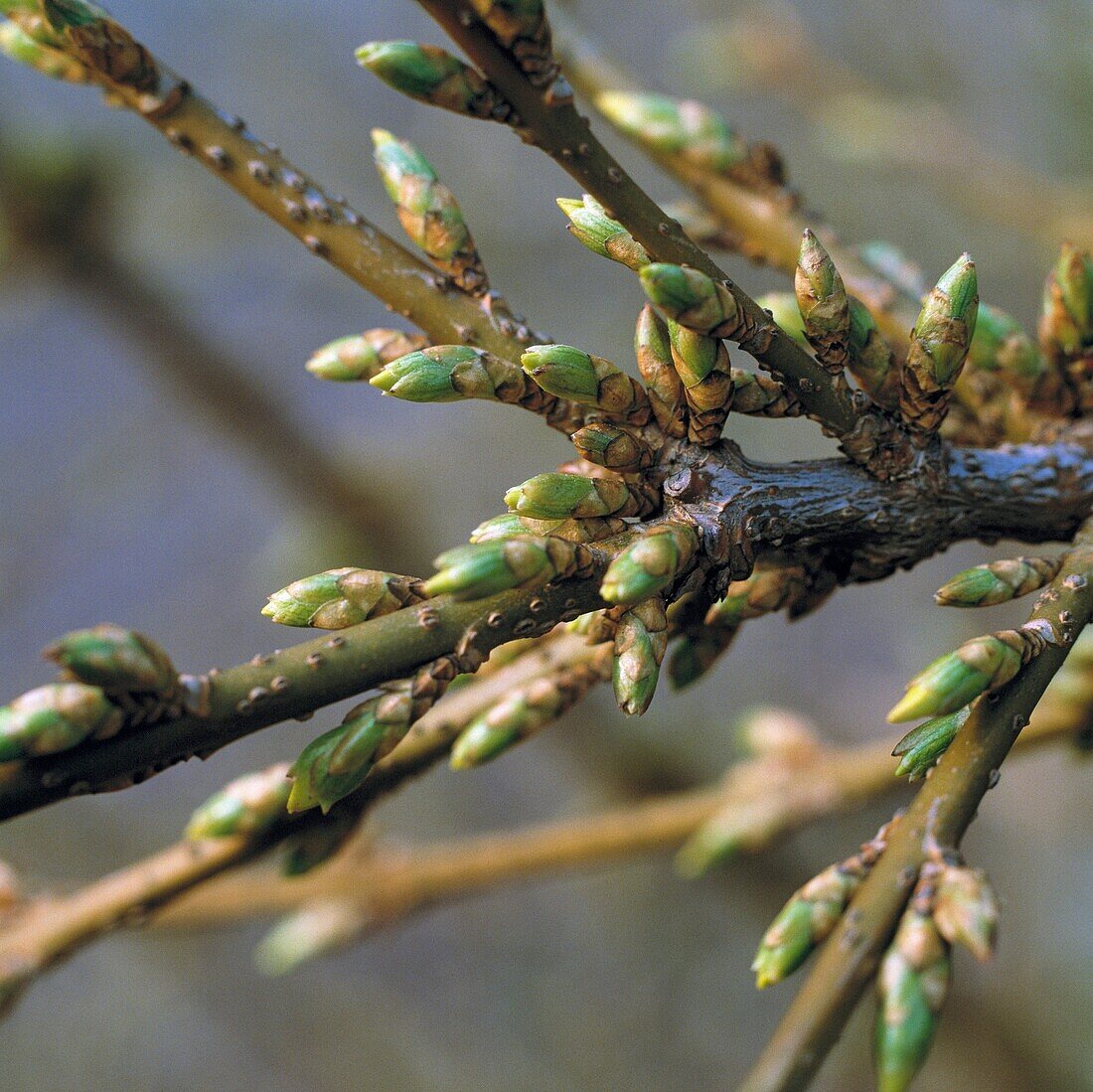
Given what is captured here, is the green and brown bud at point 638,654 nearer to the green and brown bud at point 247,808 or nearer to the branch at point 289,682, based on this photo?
the branch at point 289,682

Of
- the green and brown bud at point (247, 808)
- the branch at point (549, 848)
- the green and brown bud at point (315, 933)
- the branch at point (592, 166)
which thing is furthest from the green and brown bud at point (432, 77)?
the green and brown bud at point (315, 933)

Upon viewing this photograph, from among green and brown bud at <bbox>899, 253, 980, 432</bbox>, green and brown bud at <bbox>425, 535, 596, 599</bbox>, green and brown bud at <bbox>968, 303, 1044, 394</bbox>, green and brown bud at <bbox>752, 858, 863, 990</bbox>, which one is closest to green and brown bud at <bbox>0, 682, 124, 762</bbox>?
green and brown bud at <bbox>425, 535, 596, 599</bbox>

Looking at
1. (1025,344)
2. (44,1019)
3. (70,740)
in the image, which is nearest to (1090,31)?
(1025,344)

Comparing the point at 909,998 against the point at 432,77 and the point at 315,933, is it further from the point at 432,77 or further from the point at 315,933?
the point at 315,933

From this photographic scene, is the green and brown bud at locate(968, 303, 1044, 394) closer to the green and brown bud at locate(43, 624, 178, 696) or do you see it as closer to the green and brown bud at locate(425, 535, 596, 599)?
the green and brown bud at locate(425, 535, 596, 599)

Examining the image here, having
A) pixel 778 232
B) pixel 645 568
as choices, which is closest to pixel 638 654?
pixel 645 568

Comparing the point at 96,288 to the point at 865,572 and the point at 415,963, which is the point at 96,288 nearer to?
the point at 865,572
